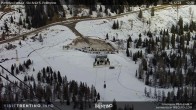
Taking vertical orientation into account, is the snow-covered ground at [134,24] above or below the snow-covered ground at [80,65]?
above

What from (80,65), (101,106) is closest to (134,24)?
(80,65)

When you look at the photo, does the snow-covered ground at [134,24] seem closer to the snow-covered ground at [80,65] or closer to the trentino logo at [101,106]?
the snow-covered ground at [80,65]

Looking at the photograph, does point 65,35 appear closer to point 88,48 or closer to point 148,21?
point 88,48

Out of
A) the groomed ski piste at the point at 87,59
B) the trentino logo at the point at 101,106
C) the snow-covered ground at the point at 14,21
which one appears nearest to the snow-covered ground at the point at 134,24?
the groomed ski piste at the point at 87,59

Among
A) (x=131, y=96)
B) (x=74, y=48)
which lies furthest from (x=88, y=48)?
(x=131, y=96)

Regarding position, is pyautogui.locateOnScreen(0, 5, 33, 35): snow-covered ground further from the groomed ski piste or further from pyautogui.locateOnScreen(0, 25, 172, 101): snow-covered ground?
pyautogui.locateOnScreen(0, 25, 172, 101): snow-covered ground

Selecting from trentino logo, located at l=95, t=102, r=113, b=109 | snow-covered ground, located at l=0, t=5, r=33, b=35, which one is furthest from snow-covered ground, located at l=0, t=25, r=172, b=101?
snow-covered ground, located at l=0, t=5, r=33, b=35

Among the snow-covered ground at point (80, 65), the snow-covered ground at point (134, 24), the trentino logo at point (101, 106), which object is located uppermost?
the snow-covered ground at point (134, 24)

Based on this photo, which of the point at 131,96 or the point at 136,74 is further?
the point at 136,74
